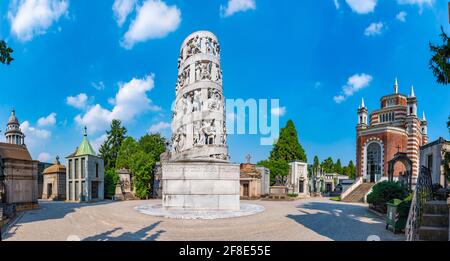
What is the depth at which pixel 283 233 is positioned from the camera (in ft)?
26.5

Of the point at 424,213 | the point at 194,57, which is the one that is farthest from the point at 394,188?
the point at 194,57

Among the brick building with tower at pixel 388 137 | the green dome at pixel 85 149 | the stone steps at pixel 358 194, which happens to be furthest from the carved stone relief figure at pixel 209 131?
the brick building with tower at pixel 388 137

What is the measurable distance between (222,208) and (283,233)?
4.81m

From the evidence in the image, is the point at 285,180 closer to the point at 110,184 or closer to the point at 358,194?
the point at 358,194

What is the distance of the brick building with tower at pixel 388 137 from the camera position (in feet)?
109

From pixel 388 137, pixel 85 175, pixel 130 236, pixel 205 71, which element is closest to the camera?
pixel 130 236

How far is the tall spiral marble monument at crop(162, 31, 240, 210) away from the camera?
12.3m

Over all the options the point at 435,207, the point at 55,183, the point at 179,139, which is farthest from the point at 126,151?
the point at 435,207

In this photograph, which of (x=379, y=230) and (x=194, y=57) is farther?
(x=194, y=57)

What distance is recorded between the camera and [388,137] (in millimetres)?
33062

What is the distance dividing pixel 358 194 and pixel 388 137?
1076 cm

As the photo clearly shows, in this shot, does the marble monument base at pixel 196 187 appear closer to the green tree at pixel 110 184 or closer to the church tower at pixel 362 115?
the green tree at pixel 110 184
